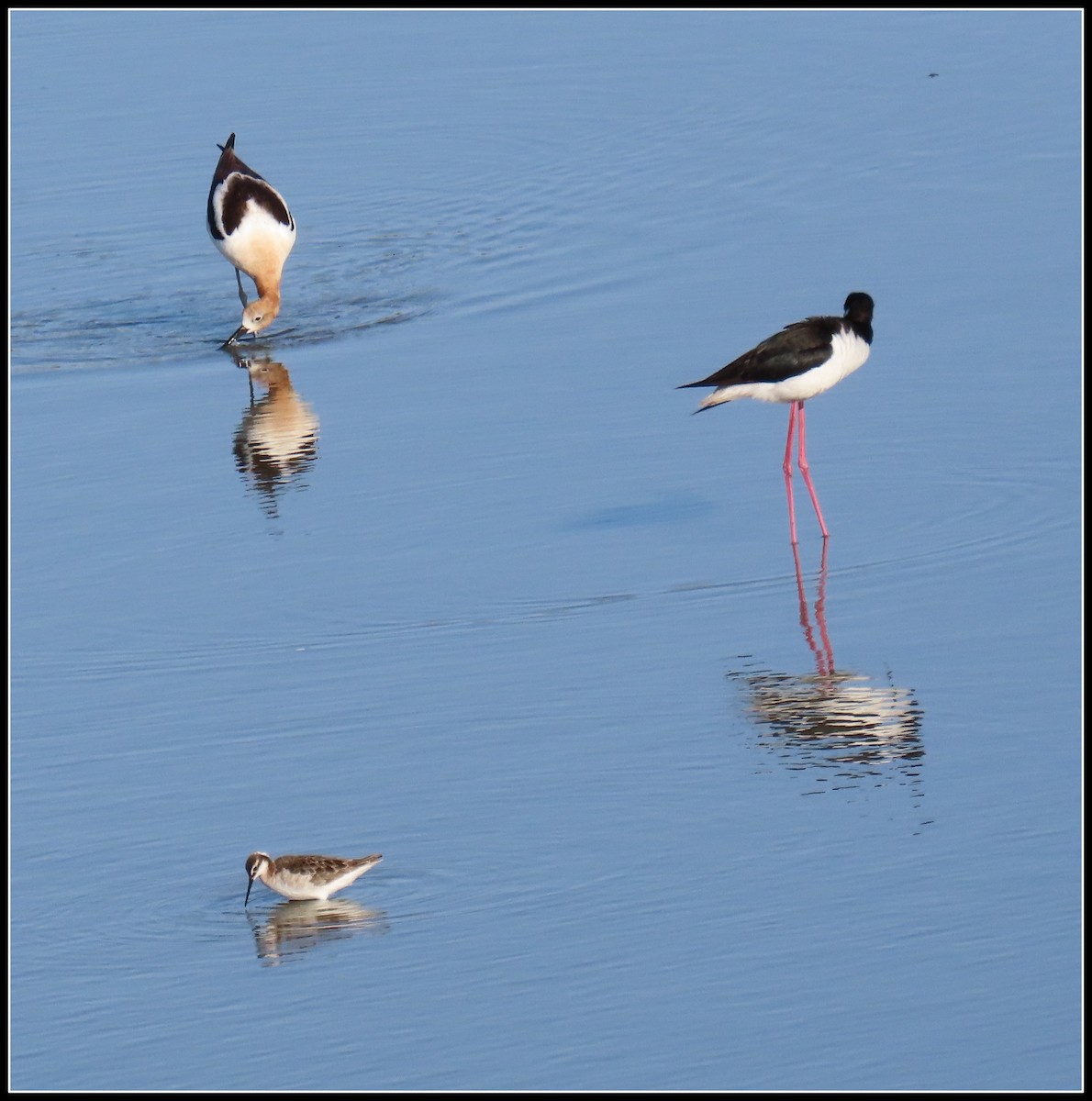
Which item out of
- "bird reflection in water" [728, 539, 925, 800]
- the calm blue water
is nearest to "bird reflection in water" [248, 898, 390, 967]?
the calm blue water

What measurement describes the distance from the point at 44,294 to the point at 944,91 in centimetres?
761

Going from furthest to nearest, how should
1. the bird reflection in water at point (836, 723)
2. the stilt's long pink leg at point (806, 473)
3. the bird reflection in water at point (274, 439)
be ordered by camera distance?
the bird reflection in water at point (274, 439)
the stilt's long pink leg at point (806, 473)
the bird reflection in water at point (836, 723)

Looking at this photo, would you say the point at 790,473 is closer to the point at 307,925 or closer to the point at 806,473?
the point at 806,473

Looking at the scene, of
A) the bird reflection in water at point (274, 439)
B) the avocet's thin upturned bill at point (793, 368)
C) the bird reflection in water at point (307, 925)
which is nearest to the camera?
the bird reflection in water at point (307, 925)

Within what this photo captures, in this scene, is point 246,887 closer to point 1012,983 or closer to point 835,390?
point 1012,983

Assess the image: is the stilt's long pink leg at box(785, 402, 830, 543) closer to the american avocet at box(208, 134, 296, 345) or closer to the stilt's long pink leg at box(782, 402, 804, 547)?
the stilt's long pink leg at box(782, 402, 804, 547)

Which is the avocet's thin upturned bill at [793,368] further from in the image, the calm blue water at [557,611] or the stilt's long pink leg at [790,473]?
the calm blue water at [557,611]

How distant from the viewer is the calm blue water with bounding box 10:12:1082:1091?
6.43 meters

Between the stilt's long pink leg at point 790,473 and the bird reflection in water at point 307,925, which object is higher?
the stilt's long pink leg at point 790,473

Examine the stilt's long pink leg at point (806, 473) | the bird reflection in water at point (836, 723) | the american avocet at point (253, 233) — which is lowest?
the bird reflection in water at point (836, 723)

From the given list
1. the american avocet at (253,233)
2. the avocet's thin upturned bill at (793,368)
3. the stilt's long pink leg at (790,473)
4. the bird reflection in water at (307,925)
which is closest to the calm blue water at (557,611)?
the bird reflection in water at (307,925)

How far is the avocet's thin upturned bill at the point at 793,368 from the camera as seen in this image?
10.8 meters

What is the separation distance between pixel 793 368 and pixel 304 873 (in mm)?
4716

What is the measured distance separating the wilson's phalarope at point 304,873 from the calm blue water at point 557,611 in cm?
13
